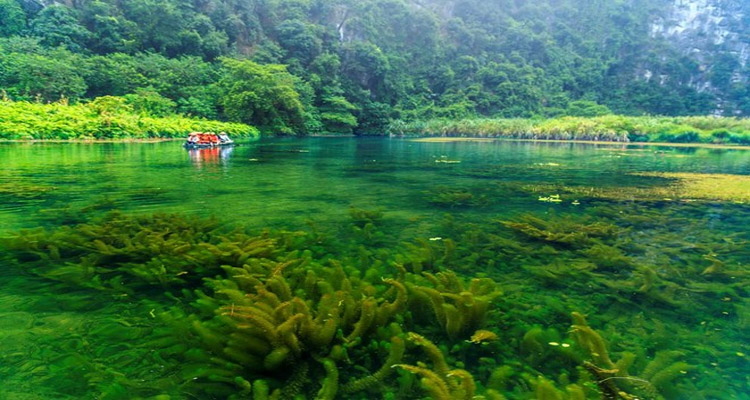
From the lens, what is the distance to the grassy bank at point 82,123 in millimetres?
21578

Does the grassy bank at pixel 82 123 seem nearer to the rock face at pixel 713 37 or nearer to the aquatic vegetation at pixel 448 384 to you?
the aquatic vegetation at pixel 448 384

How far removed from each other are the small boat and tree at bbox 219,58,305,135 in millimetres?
16886

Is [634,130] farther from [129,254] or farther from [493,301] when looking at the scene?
[129,254]

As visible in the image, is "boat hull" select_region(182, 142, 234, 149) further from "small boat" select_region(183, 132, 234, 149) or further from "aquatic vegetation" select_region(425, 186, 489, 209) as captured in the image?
"aquatic vegetation" select_region(425, 186, 489, 209)

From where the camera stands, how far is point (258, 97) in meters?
40.1

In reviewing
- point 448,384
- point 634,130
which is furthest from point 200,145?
point 634,130

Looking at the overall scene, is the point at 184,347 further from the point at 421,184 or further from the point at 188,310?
the point at 421,184

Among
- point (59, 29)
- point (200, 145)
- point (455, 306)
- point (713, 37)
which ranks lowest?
point (455, 306)

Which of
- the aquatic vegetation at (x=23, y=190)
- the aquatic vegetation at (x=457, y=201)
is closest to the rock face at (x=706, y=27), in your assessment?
the aquatic vegetation at (x=457, y=201)

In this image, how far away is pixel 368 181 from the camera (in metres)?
11.9

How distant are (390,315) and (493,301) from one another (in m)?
1.04

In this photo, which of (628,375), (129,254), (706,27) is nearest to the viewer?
(628,375)

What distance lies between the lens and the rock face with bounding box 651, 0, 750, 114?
79.7 meters

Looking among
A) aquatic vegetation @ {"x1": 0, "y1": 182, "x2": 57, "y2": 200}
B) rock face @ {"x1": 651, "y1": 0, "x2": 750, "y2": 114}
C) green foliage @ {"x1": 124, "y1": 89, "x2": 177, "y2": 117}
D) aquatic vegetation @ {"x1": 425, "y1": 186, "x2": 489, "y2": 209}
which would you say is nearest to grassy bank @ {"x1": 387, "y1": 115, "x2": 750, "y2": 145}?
green foliage @ {"x1": 124, "y1": 89, "x2": 177, "y2": 117}
